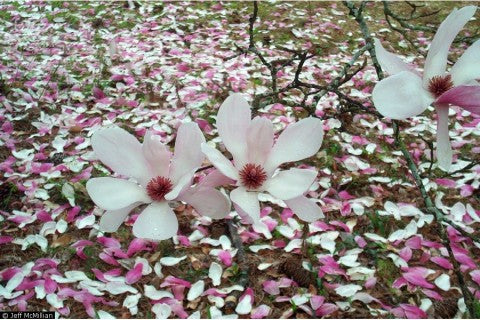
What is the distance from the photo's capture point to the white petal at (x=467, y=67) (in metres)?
0.38

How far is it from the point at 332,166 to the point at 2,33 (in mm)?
2430

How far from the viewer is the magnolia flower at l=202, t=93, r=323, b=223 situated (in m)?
0.34

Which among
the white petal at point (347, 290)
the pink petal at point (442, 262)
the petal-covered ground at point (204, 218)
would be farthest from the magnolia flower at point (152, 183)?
the pink petal at point (442, 262)

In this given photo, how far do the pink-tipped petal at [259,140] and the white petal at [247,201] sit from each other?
32mm

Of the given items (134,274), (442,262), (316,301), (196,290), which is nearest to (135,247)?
(134,274)

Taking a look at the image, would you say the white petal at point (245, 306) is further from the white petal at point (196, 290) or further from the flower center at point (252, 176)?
the flower center at point (252, 176)

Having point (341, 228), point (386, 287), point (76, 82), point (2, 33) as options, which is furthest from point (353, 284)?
point (2, 33)

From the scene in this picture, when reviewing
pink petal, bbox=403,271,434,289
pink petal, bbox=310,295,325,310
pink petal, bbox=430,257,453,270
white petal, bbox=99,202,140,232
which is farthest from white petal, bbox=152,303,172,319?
A: white petal, bbox=99,202,140,232

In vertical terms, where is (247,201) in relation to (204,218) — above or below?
above

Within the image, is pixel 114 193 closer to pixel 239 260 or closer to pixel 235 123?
pixel 235 123

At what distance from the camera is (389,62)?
36 centimetres

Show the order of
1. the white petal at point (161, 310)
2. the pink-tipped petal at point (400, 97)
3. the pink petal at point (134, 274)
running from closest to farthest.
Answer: the pink-tipped petal at point (400, 97) < the white petal at point (161, 310) < the pink petal at point (134, 274)

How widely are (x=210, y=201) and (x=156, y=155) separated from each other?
0.21 ft

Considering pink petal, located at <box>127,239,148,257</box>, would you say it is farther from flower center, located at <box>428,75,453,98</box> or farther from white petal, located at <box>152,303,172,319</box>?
flower center, located at <box>428,75,453,98</box>
